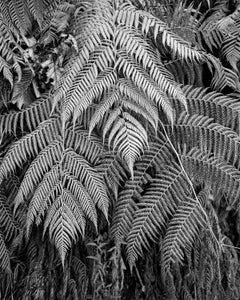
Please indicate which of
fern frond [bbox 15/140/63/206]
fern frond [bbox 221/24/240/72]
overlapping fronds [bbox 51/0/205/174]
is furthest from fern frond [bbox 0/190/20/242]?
fern frond [bbox 221/24/240/72]

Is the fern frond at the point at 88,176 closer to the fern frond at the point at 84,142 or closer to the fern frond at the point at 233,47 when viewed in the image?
the fern frond at the point at 84,142

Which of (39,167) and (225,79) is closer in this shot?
(39,167)

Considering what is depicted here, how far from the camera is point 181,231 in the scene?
91.3 inches

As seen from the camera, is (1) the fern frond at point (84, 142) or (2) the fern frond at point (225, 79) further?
(2) the fern frond at point (225, 79)

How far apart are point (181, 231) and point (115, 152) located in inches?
22.5

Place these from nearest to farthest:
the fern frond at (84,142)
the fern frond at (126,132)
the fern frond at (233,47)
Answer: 1. the fern frond at (126,132)
2. the fern frond at (84,142)
3. the fern frond at (233,47)

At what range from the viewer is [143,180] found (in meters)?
2.40

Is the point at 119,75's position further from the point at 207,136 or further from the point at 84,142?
the point at 207,136

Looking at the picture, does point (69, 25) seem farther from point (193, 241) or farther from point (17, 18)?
point (193, 241)

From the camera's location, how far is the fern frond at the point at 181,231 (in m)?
2.31

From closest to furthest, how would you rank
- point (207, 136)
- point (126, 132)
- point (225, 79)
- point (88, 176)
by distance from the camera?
point (126, 132) → point (88, 176) → point (207, 136) → point (225, 79)

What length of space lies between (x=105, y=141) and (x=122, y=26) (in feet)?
2.15

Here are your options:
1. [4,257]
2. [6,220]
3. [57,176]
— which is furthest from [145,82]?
[4,257]

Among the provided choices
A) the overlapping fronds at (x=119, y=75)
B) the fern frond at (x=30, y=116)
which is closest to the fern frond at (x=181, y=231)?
the overlapping fronds at (x=119, y=75)
